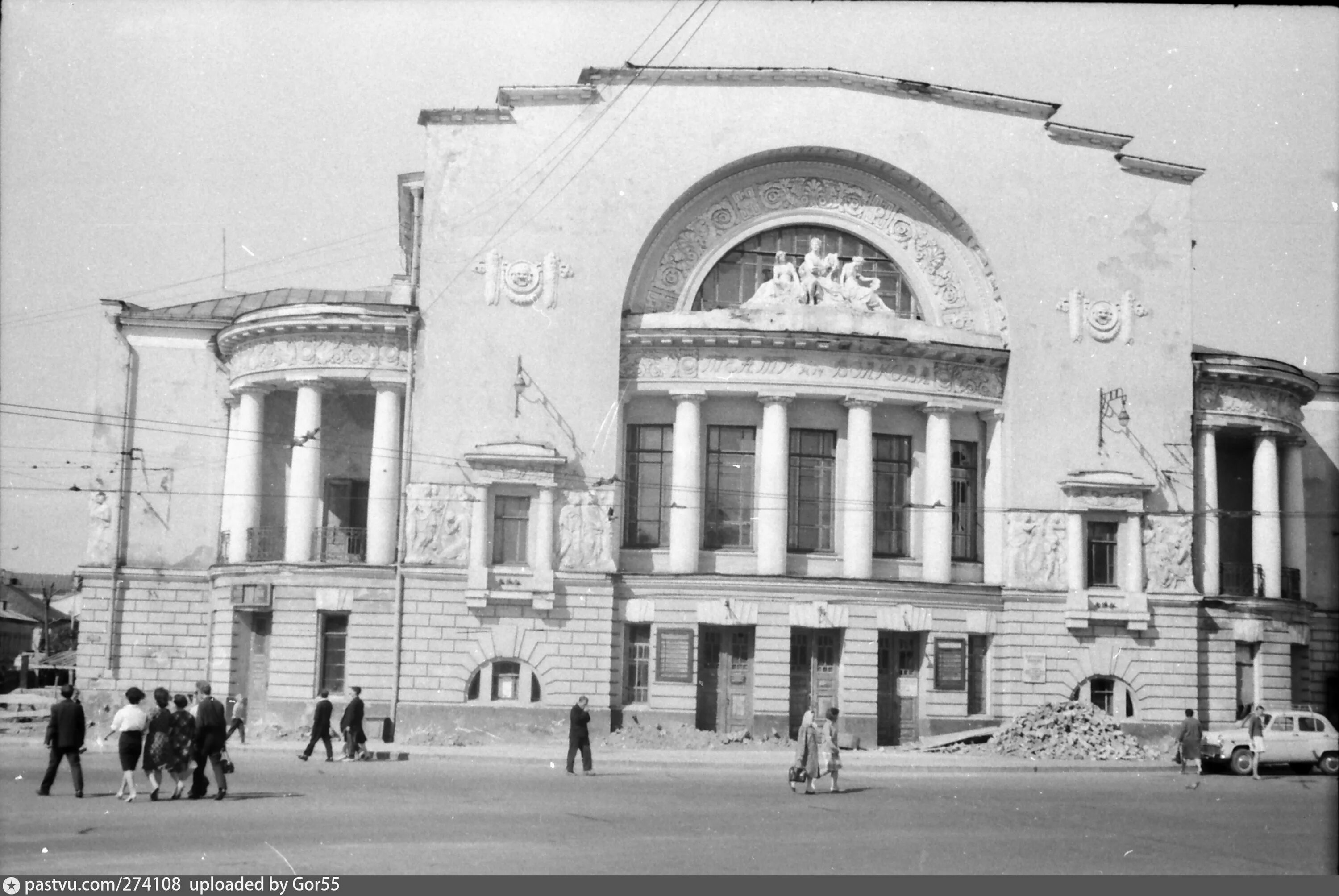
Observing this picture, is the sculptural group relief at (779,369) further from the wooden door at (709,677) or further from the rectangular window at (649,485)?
the wooden door at (709,677)

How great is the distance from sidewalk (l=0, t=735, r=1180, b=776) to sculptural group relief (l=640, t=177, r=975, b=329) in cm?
1079

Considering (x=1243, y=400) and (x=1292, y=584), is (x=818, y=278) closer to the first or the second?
(x=1243, y=400)

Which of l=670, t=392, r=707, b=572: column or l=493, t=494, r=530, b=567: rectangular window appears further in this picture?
l=670, t=392, r=707, b=572: column

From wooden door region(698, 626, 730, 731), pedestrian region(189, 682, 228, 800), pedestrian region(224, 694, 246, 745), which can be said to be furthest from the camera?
wooden door region(698, 626, 730, 731)

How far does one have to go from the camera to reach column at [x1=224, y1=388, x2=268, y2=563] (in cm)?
3862

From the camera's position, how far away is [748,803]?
2244cm

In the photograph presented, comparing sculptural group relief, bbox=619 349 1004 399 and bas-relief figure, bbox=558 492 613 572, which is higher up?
sculptural group relief, bbox=619 349 1004 399

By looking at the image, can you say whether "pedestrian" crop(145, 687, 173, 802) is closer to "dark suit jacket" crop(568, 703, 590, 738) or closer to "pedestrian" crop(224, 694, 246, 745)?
"dark suit jacket" crop(568, 703, 590, 738)

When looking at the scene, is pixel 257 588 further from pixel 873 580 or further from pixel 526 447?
pixel 873 580

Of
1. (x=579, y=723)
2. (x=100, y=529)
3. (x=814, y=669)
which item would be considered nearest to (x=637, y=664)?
(x=814, y=669)

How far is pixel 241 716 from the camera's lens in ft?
122

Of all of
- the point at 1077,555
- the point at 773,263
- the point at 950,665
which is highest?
the point at 773,263

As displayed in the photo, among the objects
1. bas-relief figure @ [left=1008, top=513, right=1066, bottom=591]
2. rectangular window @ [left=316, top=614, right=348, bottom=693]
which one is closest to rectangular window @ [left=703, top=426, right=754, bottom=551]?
bas-relief figure @ [left=1008, top=513, right=1066, bottom=591]

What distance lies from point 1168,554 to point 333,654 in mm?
20525
